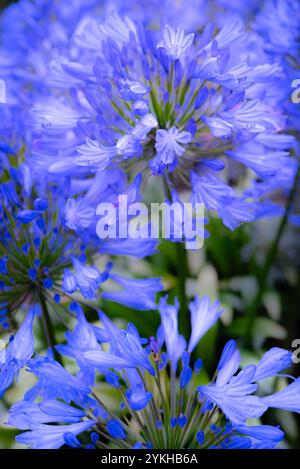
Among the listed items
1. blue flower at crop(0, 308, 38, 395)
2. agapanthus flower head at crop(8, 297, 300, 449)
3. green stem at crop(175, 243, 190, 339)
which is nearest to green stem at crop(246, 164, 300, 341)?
green stem at crop(175, 243, 190, 339)

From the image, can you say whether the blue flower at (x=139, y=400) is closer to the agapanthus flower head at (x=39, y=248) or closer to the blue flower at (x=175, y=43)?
the agapanthus flower head at (x=39, y=248)

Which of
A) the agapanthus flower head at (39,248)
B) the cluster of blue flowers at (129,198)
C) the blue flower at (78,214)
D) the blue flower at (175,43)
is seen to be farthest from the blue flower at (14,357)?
the blue flower at (175,43)

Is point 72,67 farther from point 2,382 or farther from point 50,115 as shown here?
point 2,382

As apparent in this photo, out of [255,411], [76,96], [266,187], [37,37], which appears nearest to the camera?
[255,411]

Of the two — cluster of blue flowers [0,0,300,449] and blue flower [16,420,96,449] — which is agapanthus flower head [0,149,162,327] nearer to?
cluster of blue flowers [0,0,300,449]

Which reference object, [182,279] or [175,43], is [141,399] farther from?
[175,43]
